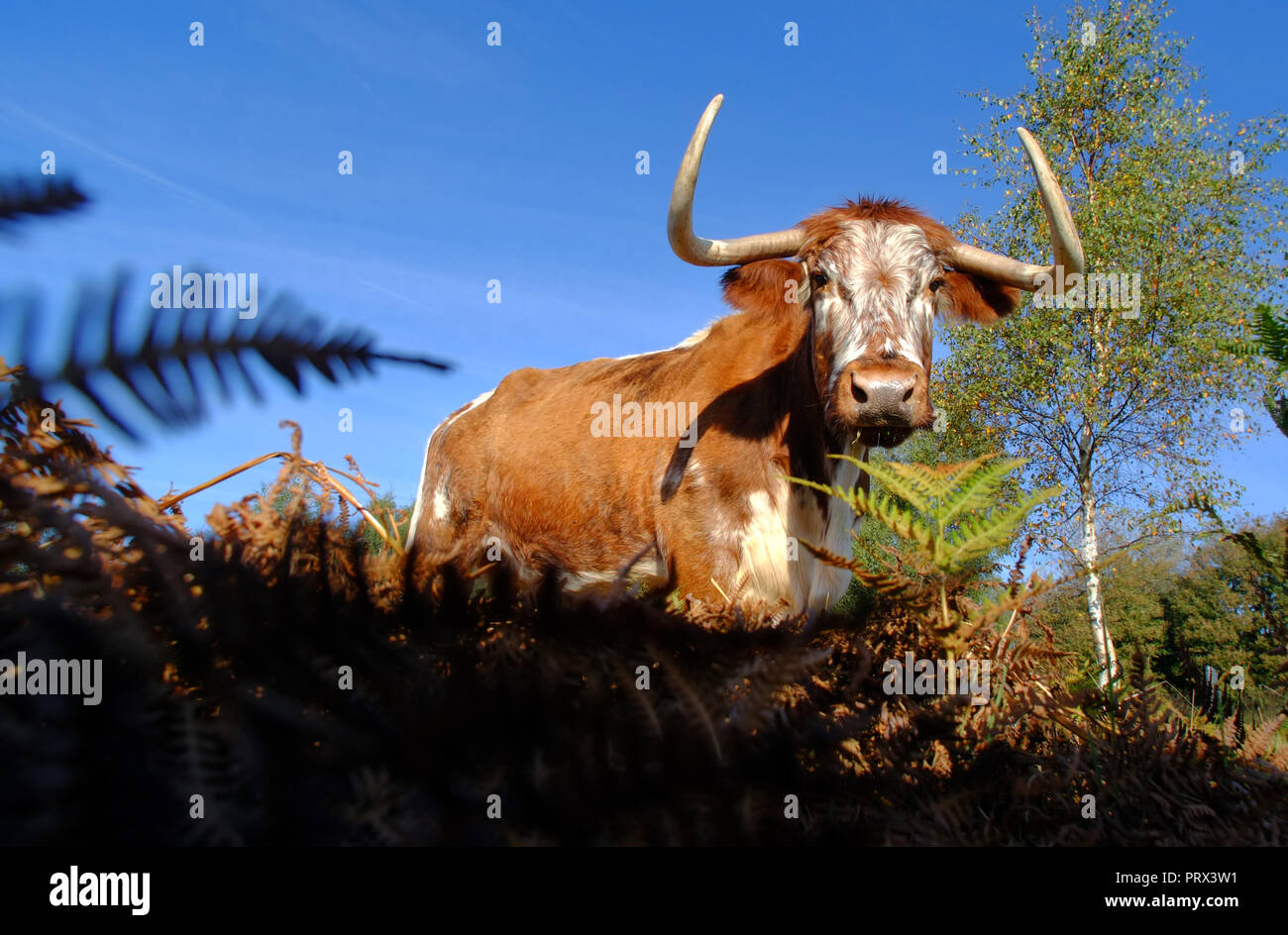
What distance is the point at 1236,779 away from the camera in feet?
2.84

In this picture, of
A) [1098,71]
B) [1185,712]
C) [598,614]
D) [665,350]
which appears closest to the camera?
[598,614]

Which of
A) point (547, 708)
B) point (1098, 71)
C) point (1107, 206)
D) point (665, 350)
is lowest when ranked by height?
point (547, 708)

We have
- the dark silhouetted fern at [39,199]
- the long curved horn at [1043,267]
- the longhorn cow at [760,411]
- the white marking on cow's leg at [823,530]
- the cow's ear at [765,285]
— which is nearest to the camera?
the dark silhouetted fern at [39,199]

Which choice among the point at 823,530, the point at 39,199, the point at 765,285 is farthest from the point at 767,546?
the point at 39,199

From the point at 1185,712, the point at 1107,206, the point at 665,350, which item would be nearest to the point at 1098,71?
the point at 1107,206

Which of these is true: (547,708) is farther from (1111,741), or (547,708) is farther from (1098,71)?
(1098,71)

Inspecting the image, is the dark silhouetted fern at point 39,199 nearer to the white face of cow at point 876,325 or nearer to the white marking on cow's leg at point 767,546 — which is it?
the white face of cow at point 876,325

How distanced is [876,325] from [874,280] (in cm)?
41

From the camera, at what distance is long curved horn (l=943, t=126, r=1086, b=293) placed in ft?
16.7

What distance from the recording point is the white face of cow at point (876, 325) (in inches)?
160

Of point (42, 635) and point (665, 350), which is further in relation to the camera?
point (665, 350)

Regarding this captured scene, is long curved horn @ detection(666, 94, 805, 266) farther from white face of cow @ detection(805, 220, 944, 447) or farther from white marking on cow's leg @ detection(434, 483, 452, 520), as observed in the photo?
white marking on cow's leg @ detection(434, 483, 452, 520)

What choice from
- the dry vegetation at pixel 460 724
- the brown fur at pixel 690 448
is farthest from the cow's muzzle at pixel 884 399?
the dry vegetation at pixel 460 724
